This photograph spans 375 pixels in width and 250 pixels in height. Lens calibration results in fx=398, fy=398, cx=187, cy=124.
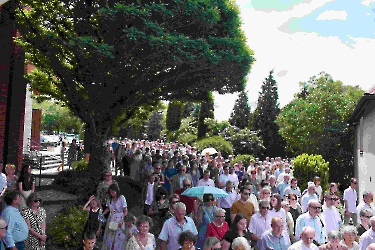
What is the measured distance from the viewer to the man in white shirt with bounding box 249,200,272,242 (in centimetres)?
756

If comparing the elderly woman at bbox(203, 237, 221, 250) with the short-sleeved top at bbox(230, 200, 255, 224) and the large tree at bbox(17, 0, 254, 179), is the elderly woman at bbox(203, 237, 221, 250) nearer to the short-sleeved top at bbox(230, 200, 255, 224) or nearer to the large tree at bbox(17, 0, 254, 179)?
the short-sleeved top at bbox(230, 200, 255, 224)

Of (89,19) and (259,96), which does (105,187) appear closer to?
(89,19)

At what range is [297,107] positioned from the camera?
3155cm

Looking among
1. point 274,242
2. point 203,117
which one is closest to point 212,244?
point 274,242

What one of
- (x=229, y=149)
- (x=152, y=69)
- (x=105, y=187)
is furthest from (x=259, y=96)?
(x=105, y=187)

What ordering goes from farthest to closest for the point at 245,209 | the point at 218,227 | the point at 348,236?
the point at 245,209
the point at 218,227
the point at 348,236

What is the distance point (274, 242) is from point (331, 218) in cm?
244

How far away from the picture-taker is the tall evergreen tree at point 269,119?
4572 cm

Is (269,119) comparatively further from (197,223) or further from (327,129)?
(197,223)

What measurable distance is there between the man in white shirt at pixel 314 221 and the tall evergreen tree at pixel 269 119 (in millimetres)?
38030

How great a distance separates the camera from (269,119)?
A: 4825 cm

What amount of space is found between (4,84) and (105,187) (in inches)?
446

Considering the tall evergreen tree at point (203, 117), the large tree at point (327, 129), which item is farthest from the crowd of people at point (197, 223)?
the tall evergreen tree at point (203, 117)

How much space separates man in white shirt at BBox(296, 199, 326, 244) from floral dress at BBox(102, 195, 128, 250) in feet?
11.1
